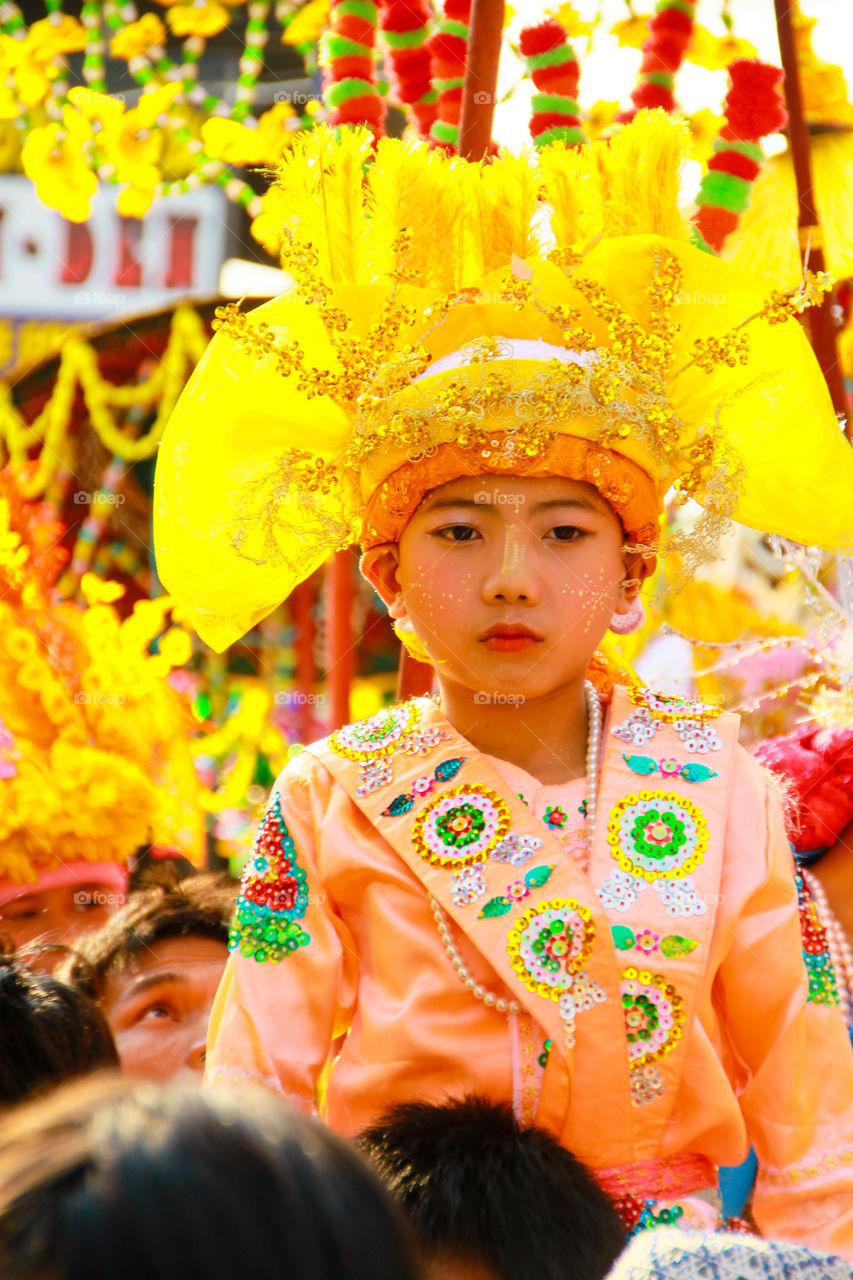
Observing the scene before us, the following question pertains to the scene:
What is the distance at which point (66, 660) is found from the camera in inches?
176

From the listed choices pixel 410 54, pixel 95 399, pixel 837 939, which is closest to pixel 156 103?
pixel 95 399

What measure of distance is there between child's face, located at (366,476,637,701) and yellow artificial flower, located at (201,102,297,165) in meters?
4.06

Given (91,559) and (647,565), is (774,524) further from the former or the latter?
(91,559)

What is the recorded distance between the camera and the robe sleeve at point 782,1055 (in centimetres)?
200

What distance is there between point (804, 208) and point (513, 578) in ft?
4.51

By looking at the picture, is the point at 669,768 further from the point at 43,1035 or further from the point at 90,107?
the point at 90,107

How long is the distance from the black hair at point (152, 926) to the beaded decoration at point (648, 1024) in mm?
1173

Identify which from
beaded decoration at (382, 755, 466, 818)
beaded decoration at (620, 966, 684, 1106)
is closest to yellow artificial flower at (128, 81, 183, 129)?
beaded decoration at (382, 755, 466, 818)

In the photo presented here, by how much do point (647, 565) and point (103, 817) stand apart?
2218mm

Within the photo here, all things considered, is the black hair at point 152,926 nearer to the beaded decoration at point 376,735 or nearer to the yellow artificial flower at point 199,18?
the beaded decoration at point 376,735

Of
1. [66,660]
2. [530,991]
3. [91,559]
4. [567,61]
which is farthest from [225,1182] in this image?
[91,559]

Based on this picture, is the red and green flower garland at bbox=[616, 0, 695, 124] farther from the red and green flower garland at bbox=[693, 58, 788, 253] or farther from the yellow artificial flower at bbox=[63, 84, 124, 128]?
the yellow artificial flower at bbox=[63, 84, 124, 128]

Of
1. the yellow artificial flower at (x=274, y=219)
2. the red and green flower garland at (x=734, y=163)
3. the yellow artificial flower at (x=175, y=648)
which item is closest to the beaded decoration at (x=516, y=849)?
the yellow artificial flower at (x=274, y=219)

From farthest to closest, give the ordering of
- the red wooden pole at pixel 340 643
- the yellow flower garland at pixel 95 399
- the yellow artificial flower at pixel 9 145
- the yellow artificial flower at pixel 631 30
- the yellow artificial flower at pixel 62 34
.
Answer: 1. the yellow flower garland at pixel 95 399
2. the yellow artificial flower at pixel 9 145
3. the yellow artificial flower at pixel 62 34
4. the red wooden pole at pixel 340 643
5. the yellow artificial flower at pixel 631 30
